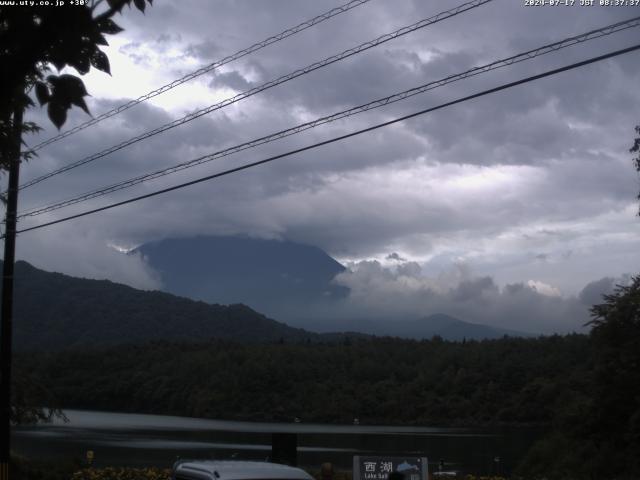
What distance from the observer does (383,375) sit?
10531 centimetres

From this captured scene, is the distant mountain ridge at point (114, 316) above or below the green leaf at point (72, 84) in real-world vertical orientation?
→ above

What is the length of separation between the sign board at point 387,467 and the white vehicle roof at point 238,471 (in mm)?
4515

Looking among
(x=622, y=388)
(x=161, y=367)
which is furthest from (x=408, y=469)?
(x=161, y=367)

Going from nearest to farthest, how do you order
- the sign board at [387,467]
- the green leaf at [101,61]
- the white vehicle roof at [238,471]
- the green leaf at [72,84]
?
the green leaf at [72,84] → the green leaf at [101,61] → the white vehicle roof at [238,471] → the sign board at [387,467]

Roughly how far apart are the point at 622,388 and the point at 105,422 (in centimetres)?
5714

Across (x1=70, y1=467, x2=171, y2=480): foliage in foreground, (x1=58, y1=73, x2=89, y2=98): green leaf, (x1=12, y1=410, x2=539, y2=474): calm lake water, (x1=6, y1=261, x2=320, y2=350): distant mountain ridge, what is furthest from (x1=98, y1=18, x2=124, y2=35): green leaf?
(x1=6, y1=261, x2=320, y2=350): distant mountain ridge

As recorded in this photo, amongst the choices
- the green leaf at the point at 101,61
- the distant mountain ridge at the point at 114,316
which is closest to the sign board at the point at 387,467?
the green leaf at the point at 101,61

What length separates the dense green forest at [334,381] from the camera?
9012 centimetres

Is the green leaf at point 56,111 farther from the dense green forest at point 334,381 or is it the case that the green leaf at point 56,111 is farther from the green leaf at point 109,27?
the dense green forest at point 334,381

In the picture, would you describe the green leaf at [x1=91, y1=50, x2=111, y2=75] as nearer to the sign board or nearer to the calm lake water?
the sign board

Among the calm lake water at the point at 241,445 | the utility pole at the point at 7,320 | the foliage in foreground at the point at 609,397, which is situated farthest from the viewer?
the calm lake water at the point at 241,445

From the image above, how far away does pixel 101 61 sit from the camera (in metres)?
5.71

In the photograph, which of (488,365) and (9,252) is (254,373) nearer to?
(488,365)

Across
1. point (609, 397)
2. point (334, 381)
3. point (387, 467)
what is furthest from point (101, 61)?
point (334, 381)
